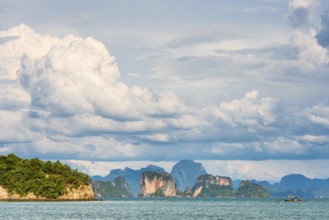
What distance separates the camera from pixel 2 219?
140 meters

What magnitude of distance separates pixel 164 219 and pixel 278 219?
3290 cm

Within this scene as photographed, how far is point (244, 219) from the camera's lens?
545 ft

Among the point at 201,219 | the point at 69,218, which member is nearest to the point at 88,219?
the point at 69,218

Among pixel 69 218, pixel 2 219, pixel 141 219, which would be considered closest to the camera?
pixel 2 219

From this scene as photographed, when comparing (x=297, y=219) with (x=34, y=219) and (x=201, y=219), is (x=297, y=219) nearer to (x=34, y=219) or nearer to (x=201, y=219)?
(x=201, y=219)

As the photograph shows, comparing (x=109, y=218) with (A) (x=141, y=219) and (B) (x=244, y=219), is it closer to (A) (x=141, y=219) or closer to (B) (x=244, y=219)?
(A) (x=141, y=219)

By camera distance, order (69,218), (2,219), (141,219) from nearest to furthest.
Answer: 1. (2,219)
2. (69,218)
3. (141,219)

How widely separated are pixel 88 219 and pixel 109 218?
8.44m

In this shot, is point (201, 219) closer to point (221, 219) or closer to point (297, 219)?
point (221, 219)

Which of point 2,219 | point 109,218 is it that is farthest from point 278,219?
point 2,219

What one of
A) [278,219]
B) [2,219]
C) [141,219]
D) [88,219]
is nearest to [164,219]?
[141,219]

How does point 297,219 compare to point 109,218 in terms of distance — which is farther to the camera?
point 297,219

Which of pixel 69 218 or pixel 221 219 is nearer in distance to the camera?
pixel 69 218

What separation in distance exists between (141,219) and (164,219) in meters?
6.42
